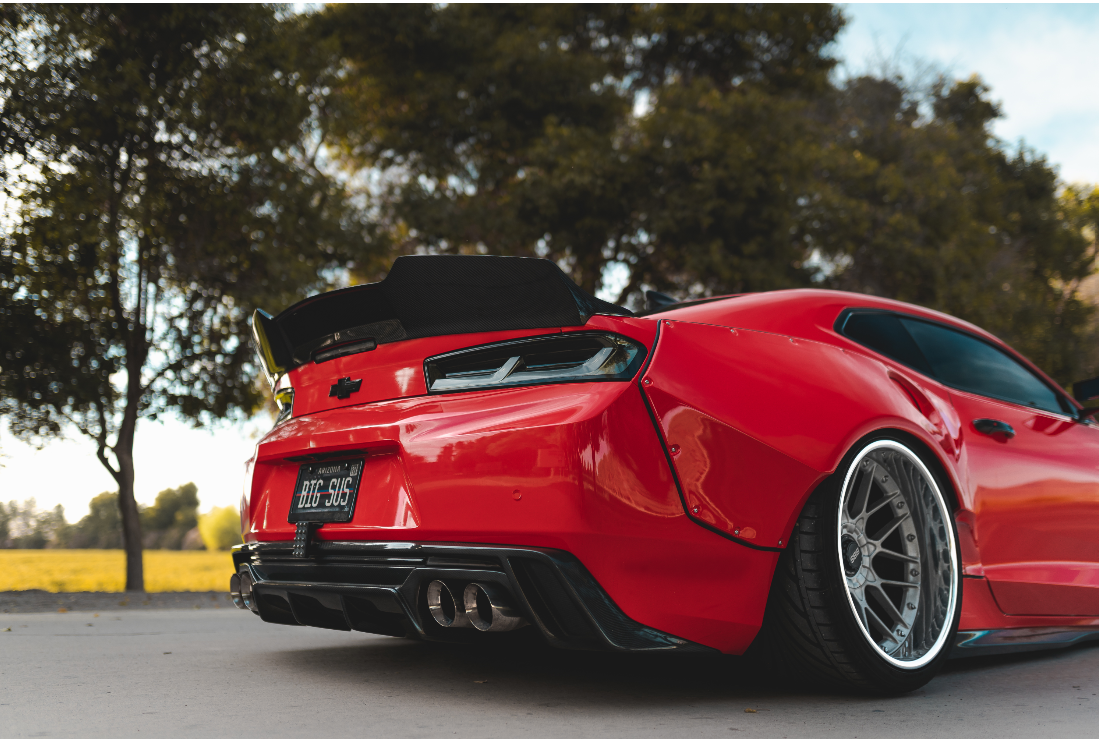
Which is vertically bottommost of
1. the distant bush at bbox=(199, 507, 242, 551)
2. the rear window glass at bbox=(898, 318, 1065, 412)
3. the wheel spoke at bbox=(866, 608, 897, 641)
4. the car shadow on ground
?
the distant bush at bbox=(199, 507, 242, 551)

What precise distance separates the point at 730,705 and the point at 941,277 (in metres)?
13.8

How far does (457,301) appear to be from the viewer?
2.74 metres

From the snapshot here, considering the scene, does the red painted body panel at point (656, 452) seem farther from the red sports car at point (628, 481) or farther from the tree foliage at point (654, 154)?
the tree foliage at point (654, 154)

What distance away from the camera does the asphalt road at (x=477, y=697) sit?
245cm

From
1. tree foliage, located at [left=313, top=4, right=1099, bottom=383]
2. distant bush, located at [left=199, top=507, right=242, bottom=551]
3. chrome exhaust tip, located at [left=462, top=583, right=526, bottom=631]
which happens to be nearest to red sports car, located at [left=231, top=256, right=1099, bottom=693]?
chrome exhaust tip, located at [left=462, top=583, right=526, bottom=631]

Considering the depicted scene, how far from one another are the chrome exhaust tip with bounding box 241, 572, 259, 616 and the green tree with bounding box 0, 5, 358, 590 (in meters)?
6.80

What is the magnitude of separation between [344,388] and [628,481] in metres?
1.10

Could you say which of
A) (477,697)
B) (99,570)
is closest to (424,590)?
(477,697)

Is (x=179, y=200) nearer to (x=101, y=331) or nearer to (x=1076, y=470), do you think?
(x=101, y=331)

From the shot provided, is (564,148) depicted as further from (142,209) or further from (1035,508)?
(1035,508)

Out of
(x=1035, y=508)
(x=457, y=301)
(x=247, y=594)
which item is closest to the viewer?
(x=457, y=301)

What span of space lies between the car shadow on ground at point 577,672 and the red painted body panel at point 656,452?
0.33 metres

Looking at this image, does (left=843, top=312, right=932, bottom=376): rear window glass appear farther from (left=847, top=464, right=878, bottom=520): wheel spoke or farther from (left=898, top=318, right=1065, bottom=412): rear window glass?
(left=847, top=464, right=878, bottom=520): wheel spoke

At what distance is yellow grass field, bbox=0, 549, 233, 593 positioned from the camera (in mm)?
11398
